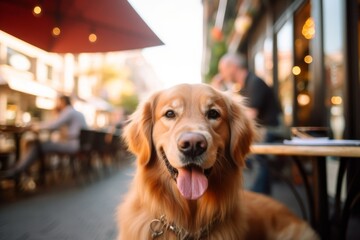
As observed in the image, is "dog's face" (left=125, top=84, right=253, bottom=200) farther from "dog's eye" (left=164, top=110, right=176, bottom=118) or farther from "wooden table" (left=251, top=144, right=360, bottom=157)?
"wooden table" (left=251, top=144, right=360, bottom=157)

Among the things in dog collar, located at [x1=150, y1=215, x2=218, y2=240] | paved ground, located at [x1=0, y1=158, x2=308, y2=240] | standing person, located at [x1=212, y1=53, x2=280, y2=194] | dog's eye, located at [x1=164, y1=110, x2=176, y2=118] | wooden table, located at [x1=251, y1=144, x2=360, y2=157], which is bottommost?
paved ground, located at [x1=0, y1=158, x2=308, y2=240]

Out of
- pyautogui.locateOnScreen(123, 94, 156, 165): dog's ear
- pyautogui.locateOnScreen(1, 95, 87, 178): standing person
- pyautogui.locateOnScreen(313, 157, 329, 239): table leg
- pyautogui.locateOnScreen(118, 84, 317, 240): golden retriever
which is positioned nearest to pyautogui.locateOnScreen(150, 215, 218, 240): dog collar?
pyautogui.locateOnScreen(118, 84, 317, 240): golden retriever

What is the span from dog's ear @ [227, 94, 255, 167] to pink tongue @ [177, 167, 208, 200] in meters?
0.41

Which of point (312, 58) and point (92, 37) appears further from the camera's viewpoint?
point (312, 58)

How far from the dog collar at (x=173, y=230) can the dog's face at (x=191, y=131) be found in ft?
0.84

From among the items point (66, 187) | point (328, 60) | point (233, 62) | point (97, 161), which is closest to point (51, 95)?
point (97, 161)

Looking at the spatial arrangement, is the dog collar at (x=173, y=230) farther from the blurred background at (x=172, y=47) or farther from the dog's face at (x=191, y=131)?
the blurred background at (x=172, y=47)

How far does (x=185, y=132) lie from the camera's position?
1.76 metres

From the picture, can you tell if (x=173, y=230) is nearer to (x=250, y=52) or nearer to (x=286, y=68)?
(x=286, y=68)

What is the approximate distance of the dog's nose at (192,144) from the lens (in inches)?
67.1

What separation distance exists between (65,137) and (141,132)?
16.5 feet

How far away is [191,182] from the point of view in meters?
1.81

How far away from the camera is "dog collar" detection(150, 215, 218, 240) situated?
1887 millimetres

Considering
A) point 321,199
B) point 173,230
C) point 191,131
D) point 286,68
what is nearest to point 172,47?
point 191,131
